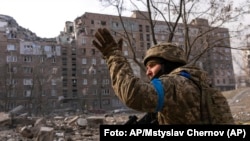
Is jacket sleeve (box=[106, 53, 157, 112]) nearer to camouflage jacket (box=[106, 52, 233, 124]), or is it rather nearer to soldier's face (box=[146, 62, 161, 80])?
camouflage jacket (box=[106, 52, 233, 124])

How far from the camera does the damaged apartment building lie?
49969mm

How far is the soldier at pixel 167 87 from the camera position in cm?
153

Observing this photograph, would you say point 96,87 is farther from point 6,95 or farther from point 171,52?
point 171,52

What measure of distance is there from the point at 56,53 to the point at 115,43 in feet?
185

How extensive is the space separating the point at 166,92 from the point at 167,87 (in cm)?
3

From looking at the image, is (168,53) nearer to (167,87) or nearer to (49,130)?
(167,87)

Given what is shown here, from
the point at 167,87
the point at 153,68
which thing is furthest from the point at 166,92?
the point at 153,68

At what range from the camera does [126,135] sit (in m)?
1.78

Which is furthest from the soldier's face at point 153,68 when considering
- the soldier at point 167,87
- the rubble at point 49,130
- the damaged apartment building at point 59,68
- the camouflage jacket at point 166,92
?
the damaged apartment building at point 59,68

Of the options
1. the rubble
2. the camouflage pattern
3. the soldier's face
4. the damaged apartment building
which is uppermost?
the damaged apartment building

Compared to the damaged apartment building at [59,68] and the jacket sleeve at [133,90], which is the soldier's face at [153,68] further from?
the damaged apartment building at [59,68]

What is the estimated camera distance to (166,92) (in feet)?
5.15

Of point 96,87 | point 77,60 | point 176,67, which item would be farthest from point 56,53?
point 176,67

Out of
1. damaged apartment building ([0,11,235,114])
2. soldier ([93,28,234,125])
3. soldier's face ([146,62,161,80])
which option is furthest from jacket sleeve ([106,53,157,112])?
damaged apartment building ([0,11,235,114])
